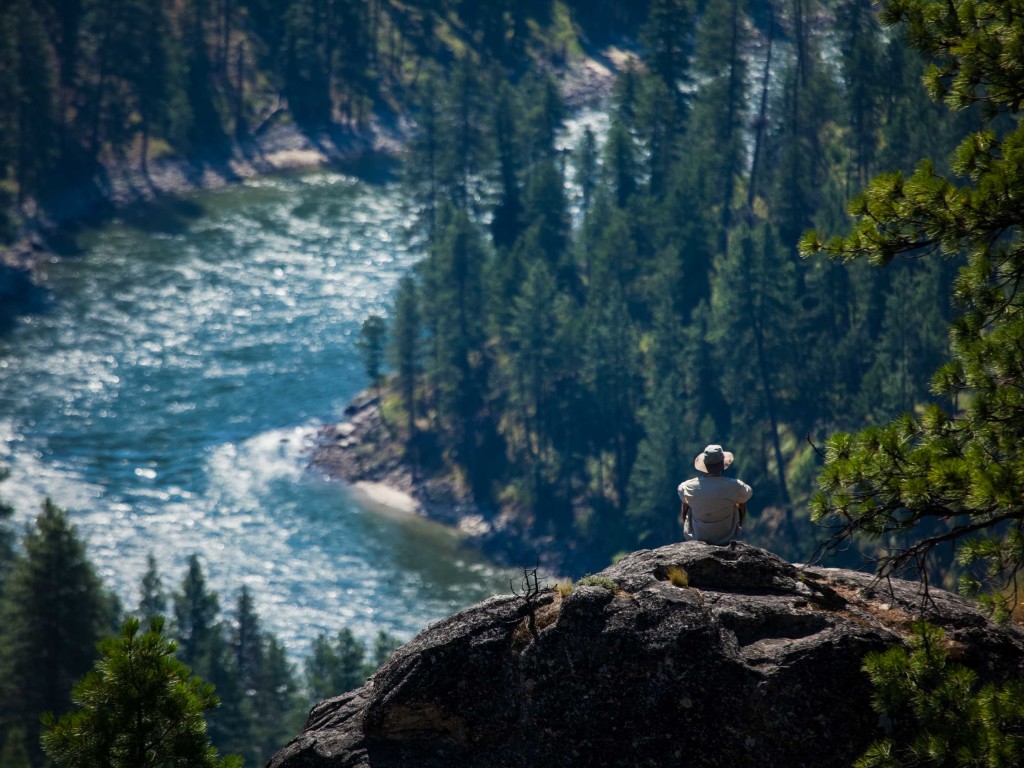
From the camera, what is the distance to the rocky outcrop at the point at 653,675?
49.3ft

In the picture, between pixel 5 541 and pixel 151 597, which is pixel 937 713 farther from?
pixel 5 541

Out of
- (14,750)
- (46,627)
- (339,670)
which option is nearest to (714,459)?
(14,750)

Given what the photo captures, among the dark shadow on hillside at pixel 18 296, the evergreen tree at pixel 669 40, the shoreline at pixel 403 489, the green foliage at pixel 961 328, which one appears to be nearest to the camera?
the green foliage at pixel 961 328

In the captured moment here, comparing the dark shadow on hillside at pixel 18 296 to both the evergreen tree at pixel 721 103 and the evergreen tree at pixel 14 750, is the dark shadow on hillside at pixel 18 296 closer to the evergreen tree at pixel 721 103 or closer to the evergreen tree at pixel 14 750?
the evergreen tree at pixel 721 103

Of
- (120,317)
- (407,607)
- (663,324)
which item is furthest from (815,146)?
(120,317)

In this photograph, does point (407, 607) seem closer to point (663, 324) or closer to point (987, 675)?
point (663, 324)

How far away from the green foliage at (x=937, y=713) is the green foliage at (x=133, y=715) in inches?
309

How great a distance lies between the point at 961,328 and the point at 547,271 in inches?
3081

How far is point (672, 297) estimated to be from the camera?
93688 millimetres

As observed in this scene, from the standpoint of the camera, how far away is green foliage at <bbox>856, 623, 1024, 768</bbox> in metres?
13.6

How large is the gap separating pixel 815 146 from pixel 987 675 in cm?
8038

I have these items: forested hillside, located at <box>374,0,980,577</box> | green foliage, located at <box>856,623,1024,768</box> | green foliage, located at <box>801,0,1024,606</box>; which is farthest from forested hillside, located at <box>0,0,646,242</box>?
green foliage, located at <box>856,623,1024,768</box>

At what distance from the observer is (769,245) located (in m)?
84.4

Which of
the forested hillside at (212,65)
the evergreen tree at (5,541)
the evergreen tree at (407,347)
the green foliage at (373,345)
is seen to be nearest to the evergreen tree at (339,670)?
the evergreen tree at (5,541)
